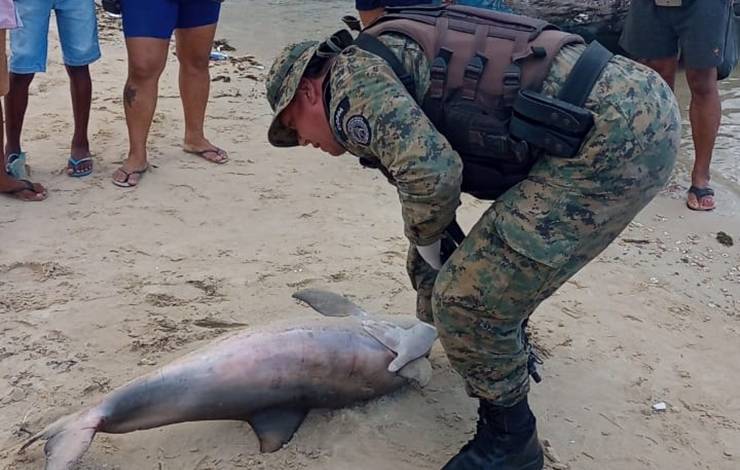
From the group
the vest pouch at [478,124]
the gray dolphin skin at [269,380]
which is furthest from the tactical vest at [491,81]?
the gray dolphin skin at [269,380]

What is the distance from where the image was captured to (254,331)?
3178 mm

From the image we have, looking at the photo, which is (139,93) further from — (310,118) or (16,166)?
(310,118)

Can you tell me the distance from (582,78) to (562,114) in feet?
0.51

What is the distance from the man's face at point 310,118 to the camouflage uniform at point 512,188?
0.04 m

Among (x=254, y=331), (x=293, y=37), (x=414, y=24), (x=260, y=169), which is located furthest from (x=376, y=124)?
(x=293, y=37)

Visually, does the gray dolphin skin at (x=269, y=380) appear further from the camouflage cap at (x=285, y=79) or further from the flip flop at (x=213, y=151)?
the flip flop at (x=213, y=151)

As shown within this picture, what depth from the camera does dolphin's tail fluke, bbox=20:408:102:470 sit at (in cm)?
270

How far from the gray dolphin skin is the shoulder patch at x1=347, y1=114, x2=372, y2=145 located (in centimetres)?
99

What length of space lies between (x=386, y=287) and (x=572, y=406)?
1087mm

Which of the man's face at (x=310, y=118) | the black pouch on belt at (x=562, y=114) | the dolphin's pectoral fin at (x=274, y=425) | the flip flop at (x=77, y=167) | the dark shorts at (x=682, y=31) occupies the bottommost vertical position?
the flip flop at (x=77, y=167)

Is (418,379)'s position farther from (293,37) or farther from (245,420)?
(293,37)

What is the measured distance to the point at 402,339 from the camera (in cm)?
326

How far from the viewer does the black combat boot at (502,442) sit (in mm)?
2846

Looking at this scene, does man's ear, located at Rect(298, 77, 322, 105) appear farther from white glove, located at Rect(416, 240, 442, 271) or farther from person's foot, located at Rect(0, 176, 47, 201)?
person's foot, located at Rect(0, 176, 47, 201)
